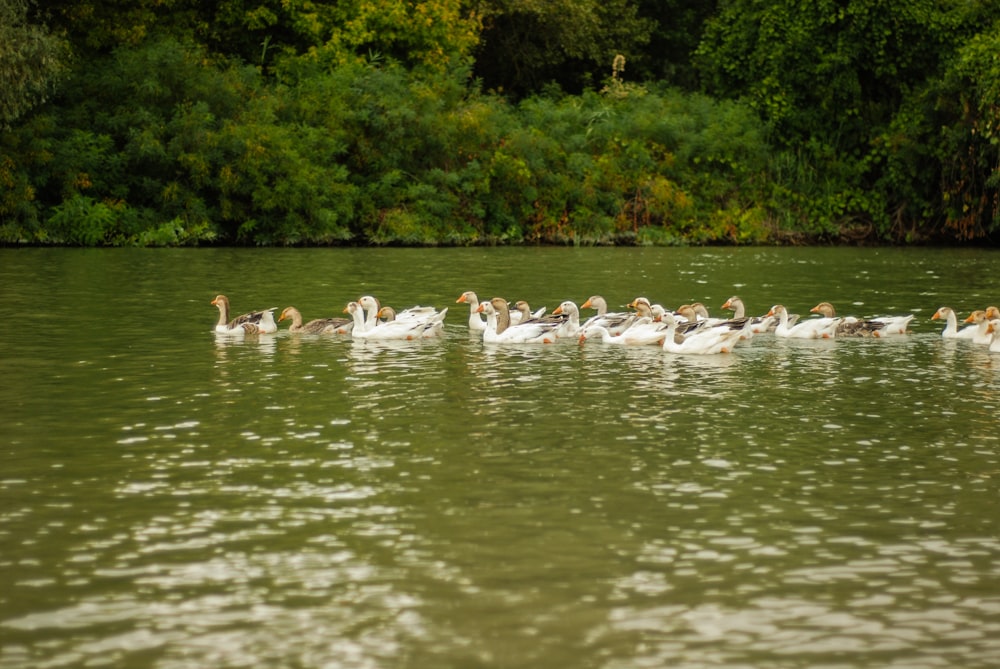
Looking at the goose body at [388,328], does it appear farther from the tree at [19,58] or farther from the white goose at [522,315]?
the tree at [19,58]

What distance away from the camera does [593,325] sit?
2027 centimetres

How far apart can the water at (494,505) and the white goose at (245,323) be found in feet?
1.56

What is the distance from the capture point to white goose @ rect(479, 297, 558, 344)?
64.6 ft

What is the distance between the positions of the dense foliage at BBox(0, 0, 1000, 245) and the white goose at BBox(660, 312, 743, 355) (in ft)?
84.0

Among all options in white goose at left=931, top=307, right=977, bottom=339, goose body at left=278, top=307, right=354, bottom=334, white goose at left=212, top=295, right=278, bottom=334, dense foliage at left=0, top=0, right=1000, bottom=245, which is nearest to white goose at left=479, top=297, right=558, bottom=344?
goose body at left=278, top=307, right=354, bottom=334

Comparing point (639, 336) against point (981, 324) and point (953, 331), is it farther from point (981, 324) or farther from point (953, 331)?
point (981, 324)

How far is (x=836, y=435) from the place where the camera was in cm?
1261

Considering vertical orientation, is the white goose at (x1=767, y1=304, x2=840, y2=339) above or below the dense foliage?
below

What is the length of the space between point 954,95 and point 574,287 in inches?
884

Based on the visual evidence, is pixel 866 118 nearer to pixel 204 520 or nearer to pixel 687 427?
pixel 687 427

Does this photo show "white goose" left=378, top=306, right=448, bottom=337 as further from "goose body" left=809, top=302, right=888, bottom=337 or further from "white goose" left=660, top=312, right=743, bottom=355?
"goose body" left=809, top=302, right=888, bottom=337

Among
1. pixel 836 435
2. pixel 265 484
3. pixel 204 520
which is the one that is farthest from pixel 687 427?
pixel 204 520

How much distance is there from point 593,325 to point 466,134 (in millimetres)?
28802

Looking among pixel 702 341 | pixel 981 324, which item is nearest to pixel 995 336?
pixel 981 324
